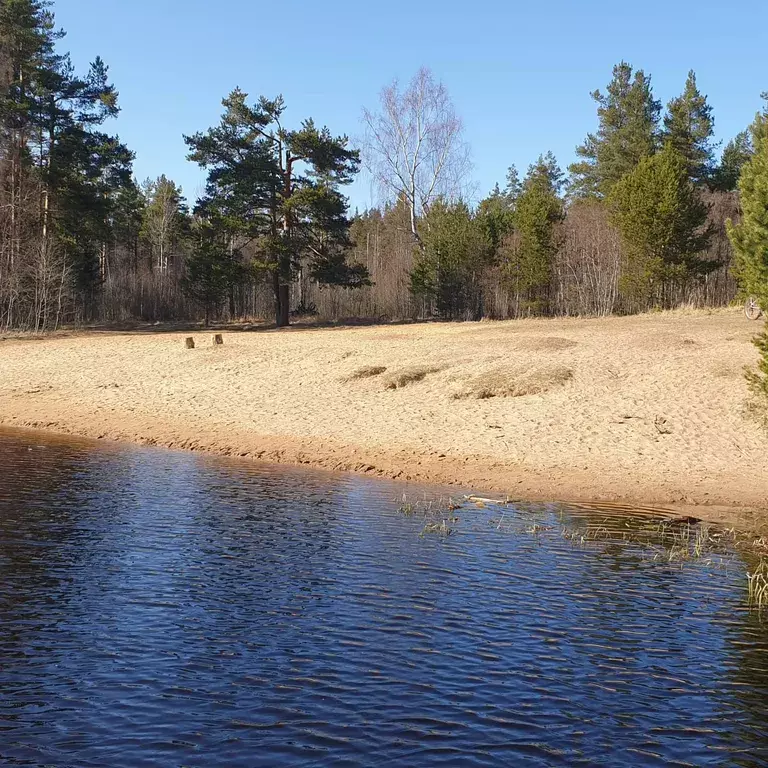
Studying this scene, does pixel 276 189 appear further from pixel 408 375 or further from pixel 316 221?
pixel 408 375

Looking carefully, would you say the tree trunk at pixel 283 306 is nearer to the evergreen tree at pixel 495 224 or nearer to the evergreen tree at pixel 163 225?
the evergreen tree at pixel 495 224

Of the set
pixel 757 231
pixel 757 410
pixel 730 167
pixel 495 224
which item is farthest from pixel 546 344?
pixel 730 167

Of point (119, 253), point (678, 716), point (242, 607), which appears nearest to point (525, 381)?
point (242, 607)

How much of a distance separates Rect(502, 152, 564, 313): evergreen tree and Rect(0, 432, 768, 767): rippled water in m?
41.1

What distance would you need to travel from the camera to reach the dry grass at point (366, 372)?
92.0 feet

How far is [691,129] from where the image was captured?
65375 mm

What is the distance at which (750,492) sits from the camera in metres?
16.8

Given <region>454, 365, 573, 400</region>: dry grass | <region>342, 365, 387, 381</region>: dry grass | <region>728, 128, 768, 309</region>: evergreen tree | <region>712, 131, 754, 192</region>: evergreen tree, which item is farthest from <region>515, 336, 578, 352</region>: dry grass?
<region>712, 131, 754, 192</region>: evergreen tree

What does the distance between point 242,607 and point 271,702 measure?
8.31 ft

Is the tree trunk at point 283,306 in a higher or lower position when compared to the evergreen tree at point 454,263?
lower

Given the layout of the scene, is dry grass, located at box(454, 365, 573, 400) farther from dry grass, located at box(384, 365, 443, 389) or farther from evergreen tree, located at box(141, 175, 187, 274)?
evergreen tree, located at box(141, 175, 187, 274)

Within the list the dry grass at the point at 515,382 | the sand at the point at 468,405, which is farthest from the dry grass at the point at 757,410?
the dry grass at the point at 515,382

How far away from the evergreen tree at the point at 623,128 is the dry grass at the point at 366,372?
38.8m

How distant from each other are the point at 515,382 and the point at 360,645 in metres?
17.6
